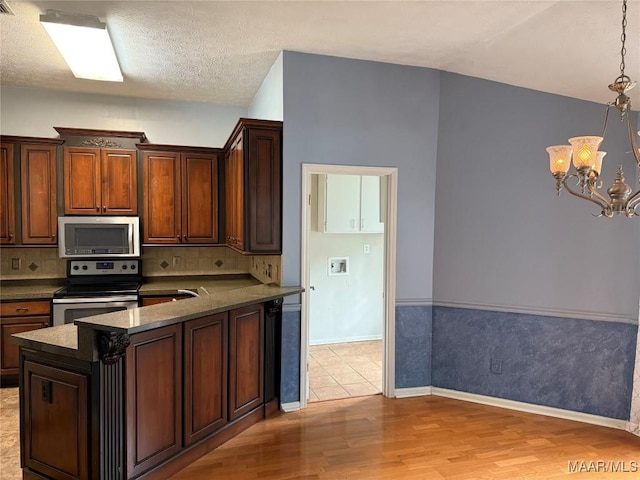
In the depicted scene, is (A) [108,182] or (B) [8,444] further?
(A) [108,182]

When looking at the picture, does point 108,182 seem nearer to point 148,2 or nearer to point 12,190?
point 12,190

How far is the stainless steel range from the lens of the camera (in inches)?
160

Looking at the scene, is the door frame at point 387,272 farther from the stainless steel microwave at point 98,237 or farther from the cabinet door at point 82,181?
the cabinet door at point 82,181

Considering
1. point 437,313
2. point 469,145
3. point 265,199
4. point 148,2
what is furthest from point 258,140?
point 437,313

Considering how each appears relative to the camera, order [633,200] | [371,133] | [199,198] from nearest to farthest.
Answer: [633,200] → [371,133] → [199,198]

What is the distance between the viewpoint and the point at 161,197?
15.1 ft

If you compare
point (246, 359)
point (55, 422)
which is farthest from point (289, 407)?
point (55, 422)

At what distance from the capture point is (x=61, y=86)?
4.55 m

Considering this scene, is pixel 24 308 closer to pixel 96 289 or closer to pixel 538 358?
pixel 96 289

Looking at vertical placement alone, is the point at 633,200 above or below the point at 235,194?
below

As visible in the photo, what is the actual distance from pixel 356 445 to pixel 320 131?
2.44 meters

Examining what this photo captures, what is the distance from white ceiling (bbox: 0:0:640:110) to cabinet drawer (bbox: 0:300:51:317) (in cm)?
216

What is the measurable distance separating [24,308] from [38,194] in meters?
1.10

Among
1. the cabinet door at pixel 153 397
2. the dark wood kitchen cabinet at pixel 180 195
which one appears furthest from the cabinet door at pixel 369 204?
the cabinet door at pixel 153 397
